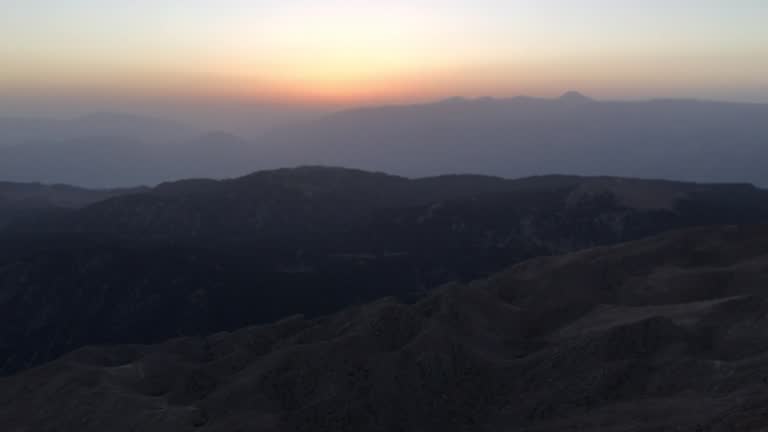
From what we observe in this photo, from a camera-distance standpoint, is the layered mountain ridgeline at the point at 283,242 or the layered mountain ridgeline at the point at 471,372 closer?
the layered mountain ridgeline at the point at 471,372

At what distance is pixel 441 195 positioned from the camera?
509ft

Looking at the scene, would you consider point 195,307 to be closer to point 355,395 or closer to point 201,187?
point 355,395

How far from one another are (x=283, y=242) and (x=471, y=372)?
84.9 meters

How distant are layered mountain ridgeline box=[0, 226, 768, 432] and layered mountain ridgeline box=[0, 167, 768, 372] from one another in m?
36.1

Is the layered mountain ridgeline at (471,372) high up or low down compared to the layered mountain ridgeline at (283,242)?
up

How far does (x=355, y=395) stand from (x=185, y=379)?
13838mm

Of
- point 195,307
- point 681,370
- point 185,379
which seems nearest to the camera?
point 681,370

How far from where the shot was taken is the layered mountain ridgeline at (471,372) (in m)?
38.2

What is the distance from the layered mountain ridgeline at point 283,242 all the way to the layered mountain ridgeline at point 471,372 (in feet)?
118

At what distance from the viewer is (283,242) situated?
125875mm

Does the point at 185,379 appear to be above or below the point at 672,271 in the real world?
below

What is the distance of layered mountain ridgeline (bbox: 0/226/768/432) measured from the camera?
125 ft

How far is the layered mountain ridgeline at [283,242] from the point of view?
9662cm

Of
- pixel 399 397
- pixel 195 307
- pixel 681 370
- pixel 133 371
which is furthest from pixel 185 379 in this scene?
pixel 195 307
